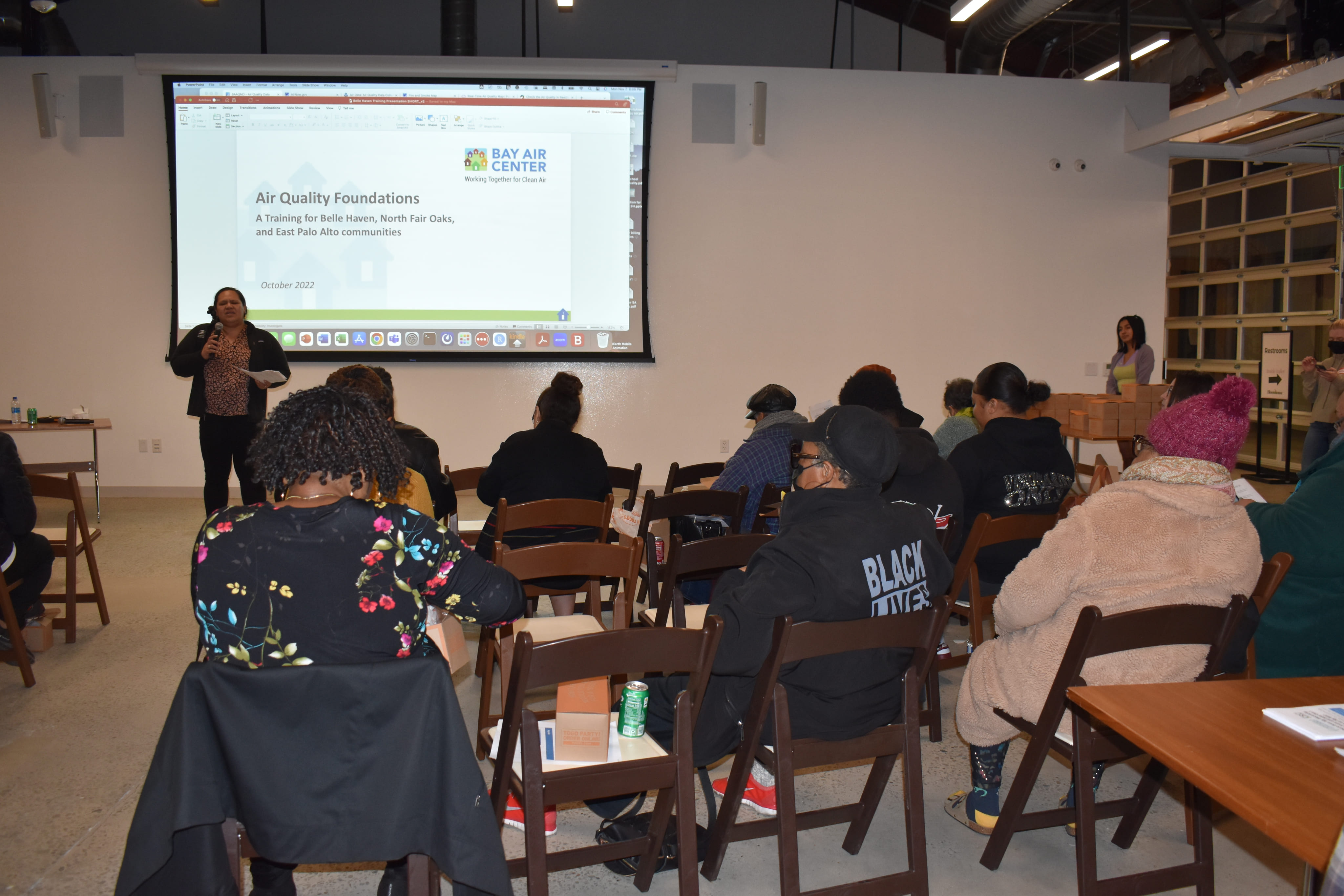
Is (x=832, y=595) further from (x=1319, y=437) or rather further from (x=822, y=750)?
(x=1319, y=437)

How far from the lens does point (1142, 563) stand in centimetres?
198

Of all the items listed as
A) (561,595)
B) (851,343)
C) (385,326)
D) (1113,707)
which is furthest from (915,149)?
(1113,707)

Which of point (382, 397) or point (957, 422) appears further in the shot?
point (957, 422)

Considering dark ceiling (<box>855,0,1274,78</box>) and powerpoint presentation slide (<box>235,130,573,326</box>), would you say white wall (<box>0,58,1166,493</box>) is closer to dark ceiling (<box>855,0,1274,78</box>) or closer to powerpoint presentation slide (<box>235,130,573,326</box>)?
powerpoint presentation slide (<box>235,130,573,326</box>)

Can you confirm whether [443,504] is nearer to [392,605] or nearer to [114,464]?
[392,605]

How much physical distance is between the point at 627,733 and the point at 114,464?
6849 mm

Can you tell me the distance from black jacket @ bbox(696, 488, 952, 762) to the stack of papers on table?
719 mm

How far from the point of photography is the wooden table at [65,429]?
5.83 m

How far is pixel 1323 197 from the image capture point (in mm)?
7719

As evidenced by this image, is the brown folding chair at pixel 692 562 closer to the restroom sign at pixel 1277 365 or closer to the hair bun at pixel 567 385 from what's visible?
the hair bun at pixel 567 385

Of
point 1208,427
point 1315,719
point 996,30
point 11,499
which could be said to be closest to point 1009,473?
point 1208,427

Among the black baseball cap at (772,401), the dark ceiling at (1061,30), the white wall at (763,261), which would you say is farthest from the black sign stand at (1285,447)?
the black baseball cap at (772,401)

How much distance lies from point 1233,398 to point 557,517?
78.3 inches

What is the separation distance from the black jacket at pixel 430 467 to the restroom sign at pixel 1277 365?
24.4 ft
